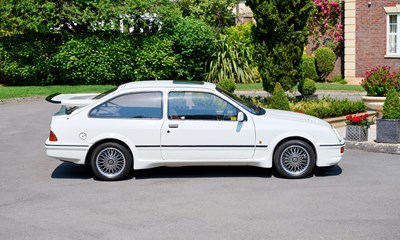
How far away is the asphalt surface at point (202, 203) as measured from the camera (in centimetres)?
736

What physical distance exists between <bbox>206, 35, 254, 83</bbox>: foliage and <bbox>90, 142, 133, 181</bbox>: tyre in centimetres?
1741

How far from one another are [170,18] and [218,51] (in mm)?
2589

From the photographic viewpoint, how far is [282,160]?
1005 cm

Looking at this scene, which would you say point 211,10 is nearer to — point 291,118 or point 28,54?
point 28,54

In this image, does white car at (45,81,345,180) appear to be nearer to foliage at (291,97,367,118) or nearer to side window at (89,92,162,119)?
side window at (89,92,162,119)

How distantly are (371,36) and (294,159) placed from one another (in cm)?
1889

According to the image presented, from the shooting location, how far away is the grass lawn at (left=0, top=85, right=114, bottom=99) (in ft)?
76.8

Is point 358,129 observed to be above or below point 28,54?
below

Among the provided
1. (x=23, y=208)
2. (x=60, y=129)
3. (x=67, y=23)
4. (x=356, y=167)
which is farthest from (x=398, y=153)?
(x=67, y=23)

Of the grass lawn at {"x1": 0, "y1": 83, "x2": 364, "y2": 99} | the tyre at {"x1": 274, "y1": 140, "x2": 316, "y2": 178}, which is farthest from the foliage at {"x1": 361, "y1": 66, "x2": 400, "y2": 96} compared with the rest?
the grass lawn at {"x1": 0, "y1": 83, "x2": 364, "y2": 99}

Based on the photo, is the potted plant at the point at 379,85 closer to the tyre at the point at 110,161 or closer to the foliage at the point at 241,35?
the tyre at the point at 110,161

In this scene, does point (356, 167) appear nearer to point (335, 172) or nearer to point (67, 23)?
point (335, 172)

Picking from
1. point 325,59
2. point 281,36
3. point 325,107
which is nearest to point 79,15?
point 325,59

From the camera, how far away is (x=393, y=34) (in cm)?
2712
